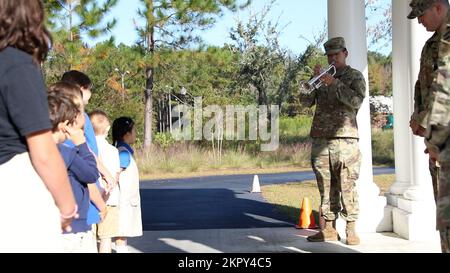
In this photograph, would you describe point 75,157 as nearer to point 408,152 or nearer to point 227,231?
point 227,231

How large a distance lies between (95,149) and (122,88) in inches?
927

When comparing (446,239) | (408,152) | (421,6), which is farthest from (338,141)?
(446,239)

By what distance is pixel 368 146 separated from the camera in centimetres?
768

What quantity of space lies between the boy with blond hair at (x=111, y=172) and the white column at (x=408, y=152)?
125 inches

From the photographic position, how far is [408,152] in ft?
25.7

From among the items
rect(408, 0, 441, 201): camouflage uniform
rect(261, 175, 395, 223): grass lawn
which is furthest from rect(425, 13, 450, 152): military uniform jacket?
rect(261, 175, 395, 223): grass lawn

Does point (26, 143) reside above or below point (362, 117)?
below

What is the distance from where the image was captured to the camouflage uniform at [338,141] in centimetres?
675

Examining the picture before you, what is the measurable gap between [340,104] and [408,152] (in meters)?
1.44

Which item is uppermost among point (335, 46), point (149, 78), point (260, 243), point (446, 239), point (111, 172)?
point (149, 78)

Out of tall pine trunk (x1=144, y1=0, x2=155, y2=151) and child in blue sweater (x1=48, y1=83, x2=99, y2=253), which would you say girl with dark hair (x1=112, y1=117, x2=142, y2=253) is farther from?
tall pine trunk (x1=144, y1=0, x2=155, y2=151)

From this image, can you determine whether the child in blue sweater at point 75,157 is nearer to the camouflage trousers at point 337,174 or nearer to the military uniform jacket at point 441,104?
the military uniform jacket at point 441,104
